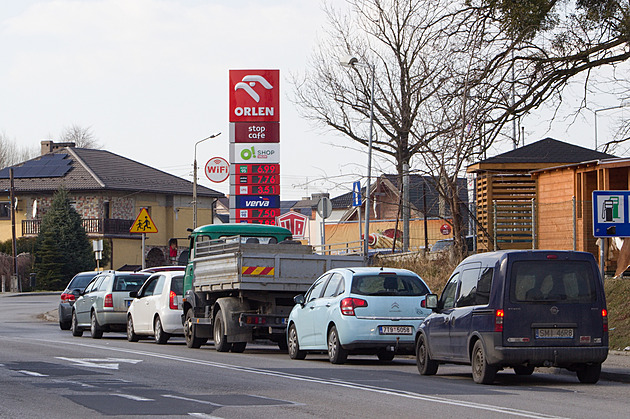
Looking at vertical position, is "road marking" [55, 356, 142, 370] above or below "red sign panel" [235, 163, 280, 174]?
below

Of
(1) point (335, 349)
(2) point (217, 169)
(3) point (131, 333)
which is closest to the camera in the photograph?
(1) point (335, 349)

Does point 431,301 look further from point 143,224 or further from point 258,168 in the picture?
point 258,168

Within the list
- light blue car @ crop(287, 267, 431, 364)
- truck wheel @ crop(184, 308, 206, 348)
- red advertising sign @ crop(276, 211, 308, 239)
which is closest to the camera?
light blue car @ crop(287, 267, 431, 364)

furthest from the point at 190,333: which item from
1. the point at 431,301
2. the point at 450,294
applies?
the point at 450,294

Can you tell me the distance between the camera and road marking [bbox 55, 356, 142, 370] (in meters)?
15.8

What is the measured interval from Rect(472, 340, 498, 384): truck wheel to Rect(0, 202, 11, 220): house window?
66703 mm

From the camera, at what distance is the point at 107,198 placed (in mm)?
73688

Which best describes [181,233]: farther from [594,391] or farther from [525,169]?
[594,391]

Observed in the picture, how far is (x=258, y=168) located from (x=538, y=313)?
25.5 meters

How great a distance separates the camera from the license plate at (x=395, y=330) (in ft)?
54.2

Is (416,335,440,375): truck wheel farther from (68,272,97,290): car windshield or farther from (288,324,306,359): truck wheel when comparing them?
(68,272,97,290): car windshield

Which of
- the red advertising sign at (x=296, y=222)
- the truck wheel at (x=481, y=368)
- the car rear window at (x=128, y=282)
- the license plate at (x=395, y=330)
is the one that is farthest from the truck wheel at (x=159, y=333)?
the red advertising sign at (x=296, y=222)

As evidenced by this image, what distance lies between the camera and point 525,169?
1172 inches

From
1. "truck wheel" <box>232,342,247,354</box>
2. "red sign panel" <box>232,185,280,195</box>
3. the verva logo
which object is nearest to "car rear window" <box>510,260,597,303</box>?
"truck wheel" <box>232,342,247,354</box>
